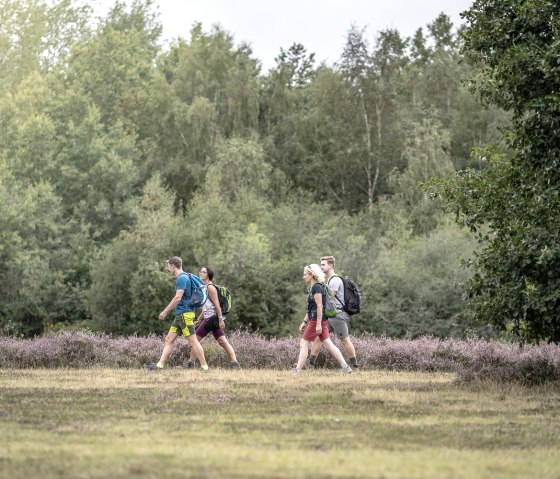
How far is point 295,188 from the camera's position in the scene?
69.2 metres

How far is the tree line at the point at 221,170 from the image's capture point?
48781 mm

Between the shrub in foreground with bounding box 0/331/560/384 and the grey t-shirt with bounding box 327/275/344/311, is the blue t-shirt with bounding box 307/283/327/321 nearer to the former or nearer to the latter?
the grey t-shirt with bounding box 327/275/344/311

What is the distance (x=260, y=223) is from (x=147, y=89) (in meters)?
22.1

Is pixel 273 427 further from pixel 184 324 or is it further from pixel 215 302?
pixel 215 302

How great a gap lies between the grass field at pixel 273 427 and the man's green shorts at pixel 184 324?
1.34 meters

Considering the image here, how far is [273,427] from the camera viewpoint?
12617 millimetres

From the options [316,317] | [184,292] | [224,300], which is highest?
[184,292]

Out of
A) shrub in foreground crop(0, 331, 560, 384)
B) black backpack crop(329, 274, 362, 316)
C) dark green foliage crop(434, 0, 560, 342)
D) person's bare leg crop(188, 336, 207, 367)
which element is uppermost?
dark green foliage crop(434, 0, 560, 342)

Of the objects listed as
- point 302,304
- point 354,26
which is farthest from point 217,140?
point 302,304

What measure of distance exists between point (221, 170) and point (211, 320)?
40.4 m

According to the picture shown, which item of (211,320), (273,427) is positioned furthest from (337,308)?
(273,427)

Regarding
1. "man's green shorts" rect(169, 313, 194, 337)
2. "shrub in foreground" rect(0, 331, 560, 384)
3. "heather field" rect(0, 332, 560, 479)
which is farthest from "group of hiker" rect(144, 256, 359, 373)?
"shrub in foreground" rect(0, 331, 560, 384)

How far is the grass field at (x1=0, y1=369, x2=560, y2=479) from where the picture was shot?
32.2ft

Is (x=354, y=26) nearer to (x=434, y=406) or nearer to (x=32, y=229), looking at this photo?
(x=32, y=229)
